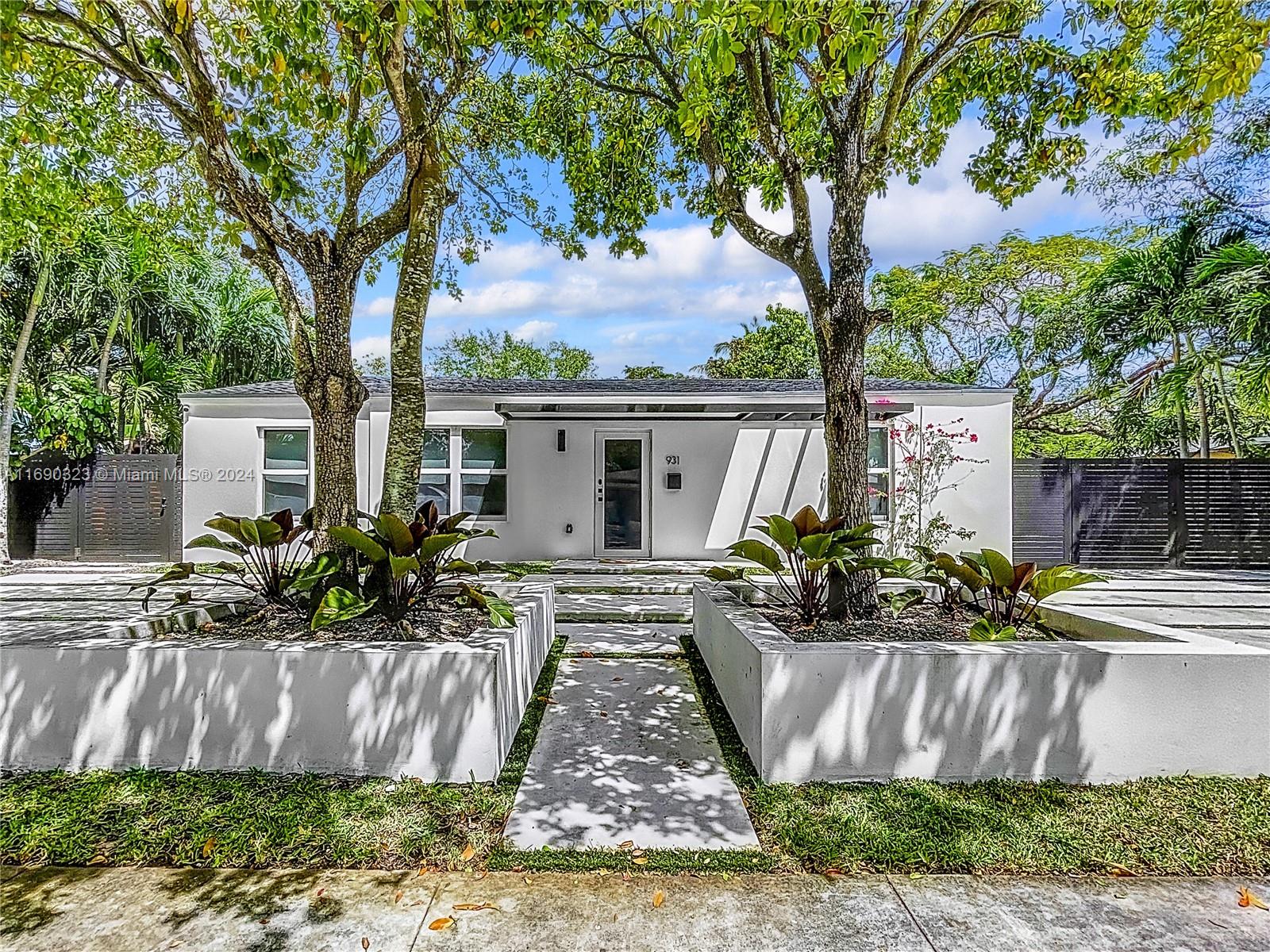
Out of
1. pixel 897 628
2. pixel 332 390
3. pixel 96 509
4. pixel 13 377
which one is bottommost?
pixel 897 628

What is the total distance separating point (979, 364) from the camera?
19.1 m

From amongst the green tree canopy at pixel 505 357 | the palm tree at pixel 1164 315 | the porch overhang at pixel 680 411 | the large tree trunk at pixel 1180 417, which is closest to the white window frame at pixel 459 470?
the porch overhang at pixel 680 411

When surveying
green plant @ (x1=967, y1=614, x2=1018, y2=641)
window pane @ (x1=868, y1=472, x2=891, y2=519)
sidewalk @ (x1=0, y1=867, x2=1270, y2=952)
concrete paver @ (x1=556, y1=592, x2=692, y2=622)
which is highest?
window pane @ (x1=868, y1=472, x2=891, y2=519)

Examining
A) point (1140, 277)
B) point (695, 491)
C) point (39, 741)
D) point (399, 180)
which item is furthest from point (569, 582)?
point (1140, 277)

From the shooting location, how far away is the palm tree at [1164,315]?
388 inches

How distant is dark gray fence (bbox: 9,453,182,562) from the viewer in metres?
10.4

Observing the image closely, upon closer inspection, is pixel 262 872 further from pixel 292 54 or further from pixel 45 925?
pixel 292 54

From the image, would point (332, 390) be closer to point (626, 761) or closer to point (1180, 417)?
point (626, 761)

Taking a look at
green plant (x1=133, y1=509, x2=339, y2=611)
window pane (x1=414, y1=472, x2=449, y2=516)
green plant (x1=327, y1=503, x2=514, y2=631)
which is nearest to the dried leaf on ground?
green plant (x1=327, y1=503, x2=514, y2=631)

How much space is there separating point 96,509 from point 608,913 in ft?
39.3

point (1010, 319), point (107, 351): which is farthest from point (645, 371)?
point (107, 351)

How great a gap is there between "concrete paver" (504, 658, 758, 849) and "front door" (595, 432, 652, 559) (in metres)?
5.96

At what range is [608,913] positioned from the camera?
2.15 m

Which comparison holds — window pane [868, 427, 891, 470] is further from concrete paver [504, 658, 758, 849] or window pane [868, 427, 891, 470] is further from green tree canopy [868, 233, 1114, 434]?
green tree canopy [868, 233, 1114, 434]
